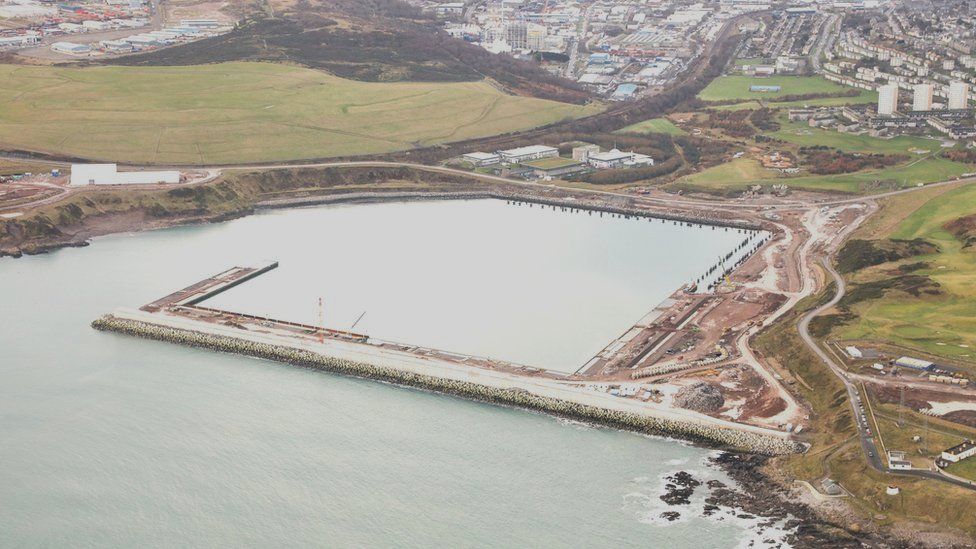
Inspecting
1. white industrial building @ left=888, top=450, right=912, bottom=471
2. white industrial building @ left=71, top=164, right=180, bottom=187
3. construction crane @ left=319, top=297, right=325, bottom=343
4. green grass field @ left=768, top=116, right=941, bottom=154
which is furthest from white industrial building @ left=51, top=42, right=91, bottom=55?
white industrial building @ left=888, top=450, right=912, bottom=471

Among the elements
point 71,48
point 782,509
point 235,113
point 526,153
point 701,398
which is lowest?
point 782,509

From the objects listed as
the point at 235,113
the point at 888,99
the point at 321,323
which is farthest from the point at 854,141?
the point at 321,323

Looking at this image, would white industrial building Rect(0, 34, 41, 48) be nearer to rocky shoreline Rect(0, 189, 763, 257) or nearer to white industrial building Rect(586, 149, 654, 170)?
rocky shoreline Rect(0, 189, 763, 257)

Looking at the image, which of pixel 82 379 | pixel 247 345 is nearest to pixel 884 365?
pixel 247 345

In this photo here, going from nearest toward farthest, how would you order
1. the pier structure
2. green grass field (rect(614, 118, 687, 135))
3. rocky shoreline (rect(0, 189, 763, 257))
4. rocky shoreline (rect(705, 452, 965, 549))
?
rocky shoreline (rect(705, 452, 965, 549))
the pier structure
rocky shoreline (rect(0, 189, 763, 257))
green grass field (rect(614, 118, 687, 135))

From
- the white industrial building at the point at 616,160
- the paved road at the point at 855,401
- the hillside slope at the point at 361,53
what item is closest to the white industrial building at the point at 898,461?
the paved road at the point at 855,401

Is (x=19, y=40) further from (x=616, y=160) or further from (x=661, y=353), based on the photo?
(x=661, y=353)

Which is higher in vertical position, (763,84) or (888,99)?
(888,99)
